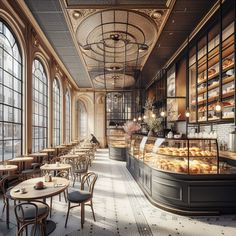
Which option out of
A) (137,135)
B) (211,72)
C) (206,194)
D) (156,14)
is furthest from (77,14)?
(206,194)

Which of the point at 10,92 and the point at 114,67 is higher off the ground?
the point at 114,67

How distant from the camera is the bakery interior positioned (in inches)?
144

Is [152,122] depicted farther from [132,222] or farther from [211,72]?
[132,222]

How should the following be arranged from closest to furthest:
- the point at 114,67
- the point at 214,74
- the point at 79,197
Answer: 1. the point at 79,197
2. the point at 214,74
3. the point at 114,67

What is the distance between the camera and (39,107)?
30.0 feet

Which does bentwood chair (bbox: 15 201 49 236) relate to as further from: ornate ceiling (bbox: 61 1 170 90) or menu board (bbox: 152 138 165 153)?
ornate ceiling (bbox: 61 1 170 90)

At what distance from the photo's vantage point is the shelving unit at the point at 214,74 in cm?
482

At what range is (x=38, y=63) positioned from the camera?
9.00 m

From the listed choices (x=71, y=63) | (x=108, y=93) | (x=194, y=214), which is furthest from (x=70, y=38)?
(x=108, y=93)

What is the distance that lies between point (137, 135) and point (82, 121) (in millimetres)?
11993

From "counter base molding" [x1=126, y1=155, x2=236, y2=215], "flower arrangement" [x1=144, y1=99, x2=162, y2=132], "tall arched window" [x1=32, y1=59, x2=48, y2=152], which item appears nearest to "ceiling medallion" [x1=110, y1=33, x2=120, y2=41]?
"flower arrangement" [x1=144, y1=99, x2=162, y2=132]

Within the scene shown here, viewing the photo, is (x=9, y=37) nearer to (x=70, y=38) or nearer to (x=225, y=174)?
(x=70, y=38)

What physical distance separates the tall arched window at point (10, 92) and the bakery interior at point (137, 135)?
1.4 inches

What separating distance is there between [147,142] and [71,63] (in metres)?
7.22
